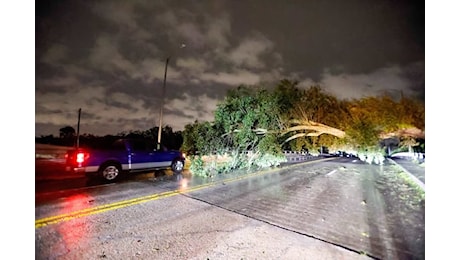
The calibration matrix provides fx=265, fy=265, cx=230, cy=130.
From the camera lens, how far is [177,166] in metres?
3.11

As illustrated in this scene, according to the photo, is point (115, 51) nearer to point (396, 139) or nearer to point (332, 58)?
point (332, 58)

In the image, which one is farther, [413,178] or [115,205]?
[115,205]

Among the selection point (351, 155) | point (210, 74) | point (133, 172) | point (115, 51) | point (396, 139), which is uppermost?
point (115, 51)

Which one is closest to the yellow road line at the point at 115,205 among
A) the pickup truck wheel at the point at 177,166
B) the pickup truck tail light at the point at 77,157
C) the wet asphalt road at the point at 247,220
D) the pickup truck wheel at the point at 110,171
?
the wet asphalt road at the point at 247,220

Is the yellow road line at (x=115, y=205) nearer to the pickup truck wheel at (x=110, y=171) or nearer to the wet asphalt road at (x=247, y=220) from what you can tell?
the wet asphalt road at (x=247, y=220)

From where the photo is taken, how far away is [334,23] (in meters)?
2.49

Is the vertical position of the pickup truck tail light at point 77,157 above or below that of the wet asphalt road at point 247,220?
above

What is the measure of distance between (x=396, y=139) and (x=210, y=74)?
5.93 feet

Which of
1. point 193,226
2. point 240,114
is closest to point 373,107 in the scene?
point 240,114

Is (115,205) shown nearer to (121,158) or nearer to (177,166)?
(177,166)

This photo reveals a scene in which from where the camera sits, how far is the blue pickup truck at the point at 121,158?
9.74 ft

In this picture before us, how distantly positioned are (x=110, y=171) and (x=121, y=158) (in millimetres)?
362

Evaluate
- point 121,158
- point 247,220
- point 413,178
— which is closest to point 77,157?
point 121,158

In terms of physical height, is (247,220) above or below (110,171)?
below
